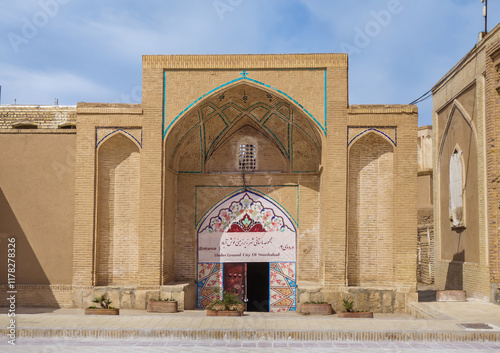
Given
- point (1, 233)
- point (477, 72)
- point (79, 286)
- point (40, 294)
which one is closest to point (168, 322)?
point (79, 286)

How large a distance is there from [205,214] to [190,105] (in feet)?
8.08

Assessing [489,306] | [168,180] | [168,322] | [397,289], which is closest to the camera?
[168,322]

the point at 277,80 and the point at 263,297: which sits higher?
the point at 277,80

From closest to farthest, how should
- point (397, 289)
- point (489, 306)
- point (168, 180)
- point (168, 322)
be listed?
point (168, 322), point (489, 306), point (397, 289), point (168, 180)

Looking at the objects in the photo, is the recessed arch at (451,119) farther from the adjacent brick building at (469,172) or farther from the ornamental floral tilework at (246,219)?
the ornamental floral tilework at (246,219)

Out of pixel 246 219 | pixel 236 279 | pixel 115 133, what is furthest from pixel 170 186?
pixel 236 279

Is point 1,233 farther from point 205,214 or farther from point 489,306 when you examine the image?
point 489,306

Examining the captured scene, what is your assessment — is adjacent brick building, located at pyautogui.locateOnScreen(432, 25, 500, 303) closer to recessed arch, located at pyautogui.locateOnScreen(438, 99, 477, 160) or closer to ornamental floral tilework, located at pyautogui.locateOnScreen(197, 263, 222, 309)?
recessed arch, located at pyautogui.locateOnScreen(438, 99, 477, 160)

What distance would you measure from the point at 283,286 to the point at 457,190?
435 cm

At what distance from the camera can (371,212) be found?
38.5 feet

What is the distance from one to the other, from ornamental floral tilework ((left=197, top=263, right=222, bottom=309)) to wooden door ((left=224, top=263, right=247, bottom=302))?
15cm

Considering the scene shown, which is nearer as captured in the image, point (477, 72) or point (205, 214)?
point (477, 72)

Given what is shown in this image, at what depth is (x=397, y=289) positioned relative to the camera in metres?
11.4

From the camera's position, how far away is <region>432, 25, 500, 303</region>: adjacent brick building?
1105cm
